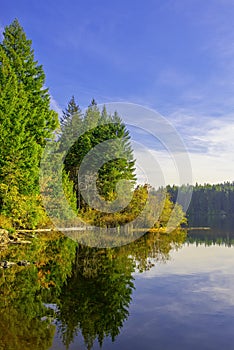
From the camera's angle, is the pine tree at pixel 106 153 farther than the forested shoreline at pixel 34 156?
Yes

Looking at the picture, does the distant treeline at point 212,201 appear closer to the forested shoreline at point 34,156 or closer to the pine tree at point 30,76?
the forested shoreline at point 34,156

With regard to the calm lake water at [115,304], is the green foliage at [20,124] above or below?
above

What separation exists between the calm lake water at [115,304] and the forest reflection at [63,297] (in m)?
0.02

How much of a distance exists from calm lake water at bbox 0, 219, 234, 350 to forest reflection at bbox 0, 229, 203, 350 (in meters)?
0.02

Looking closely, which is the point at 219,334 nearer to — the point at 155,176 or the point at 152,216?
the point at 155,176

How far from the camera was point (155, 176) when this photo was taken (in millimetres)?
32250

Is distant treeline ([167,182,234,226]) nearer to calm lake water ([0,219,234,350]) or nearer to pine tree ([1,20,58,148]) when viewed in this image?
pine tree ([1,20,58,148])

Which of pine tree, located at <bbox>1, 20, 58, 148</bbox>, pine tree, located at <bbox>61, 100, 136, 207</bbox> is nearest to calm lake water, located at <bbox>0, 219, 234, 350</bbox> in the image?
pine tree, located at <bbox>1, 20, 58, 148</bbox>

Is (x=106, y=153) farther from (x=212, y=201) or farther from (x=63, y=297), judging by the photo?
(x=212, y=201)

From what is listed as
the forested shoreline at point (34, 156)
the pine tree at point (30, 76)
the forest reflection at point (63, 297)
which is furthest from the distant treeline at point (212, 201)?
the forest reflection at point (63, 297)

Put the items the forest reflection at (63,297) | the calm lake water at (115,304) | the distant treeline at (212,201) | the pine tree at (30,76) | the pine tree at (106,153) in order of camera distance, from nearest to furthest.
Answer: the calm lake water at (115,304) < the forest reflection at (63,297) < the pine tree at (30,76) < the pine tree at (106,153) < the distant treeline at (212,201)

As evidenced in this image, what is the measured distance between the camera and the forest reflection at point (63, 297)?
26.8 ft

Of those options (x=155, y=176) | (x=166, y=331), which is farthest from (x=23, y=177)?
(x=166, y=331)

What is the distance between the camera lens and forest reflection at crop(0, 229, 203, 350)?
8164mm
